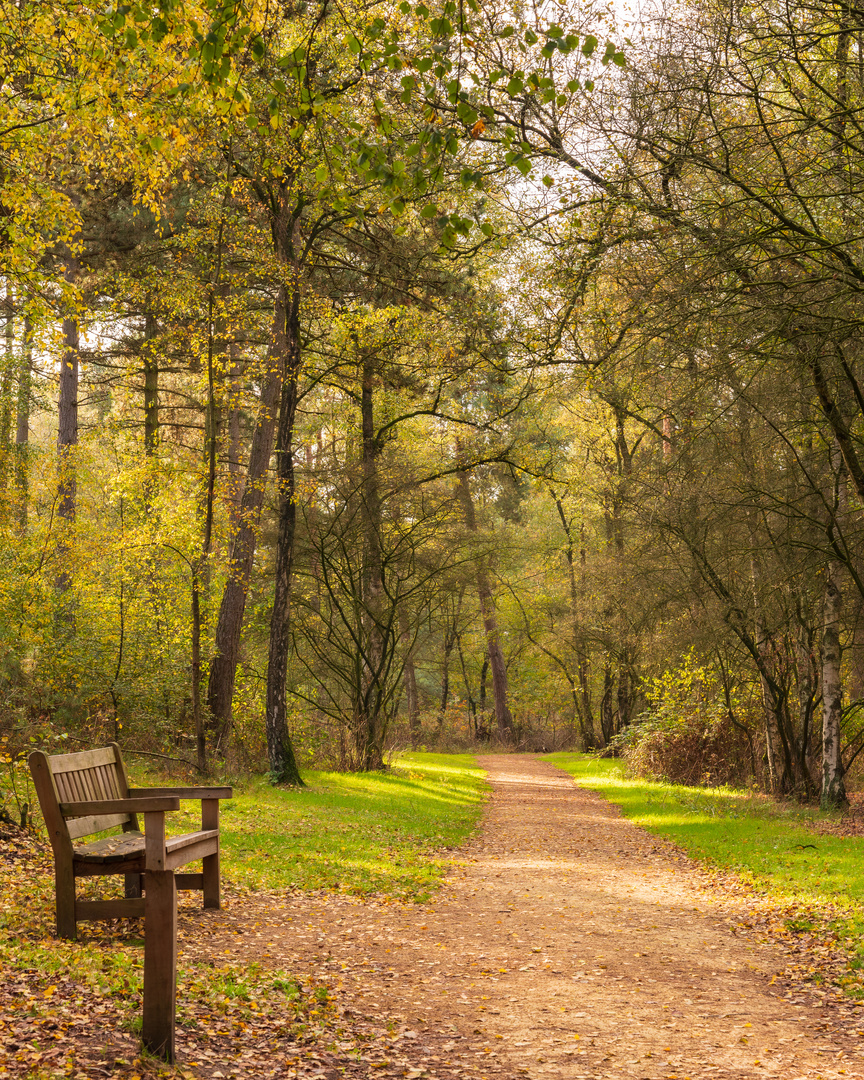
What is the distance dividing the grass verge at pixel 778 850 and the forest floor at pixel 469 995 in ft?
0.86

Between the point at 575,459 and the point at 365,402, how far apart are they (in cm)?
1287

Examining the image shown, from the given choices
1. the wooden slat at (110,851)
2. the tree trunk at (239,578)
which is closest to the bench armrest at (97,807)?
the wooden slat at (110,851)

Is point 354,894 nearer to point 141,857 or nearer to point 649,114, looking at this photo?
point 141,857

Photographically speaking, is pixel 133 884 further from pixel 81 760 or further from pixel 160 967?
pixel 160 967

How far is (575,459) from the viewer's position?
29484mm

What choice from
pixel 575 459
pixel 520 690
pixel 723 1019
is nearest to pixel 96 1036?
pixel 723 1019

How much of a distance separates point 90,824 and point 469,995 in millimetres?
2534

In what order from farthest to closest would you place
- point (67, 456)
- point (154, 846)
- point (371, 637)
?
1. point (371, 637)
2. point (67, 456)
3. point (154, 846)

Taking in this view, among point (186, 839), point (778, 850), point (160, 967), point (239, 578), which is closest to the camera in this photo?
point (160, 967)

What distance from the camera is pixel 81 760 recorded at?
5547 millimetres

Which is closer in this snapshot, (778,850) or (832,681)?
(778,850)

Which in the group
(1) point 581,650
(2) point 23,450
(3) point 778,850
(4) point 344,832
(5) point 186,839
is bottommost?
(3) point 778,850

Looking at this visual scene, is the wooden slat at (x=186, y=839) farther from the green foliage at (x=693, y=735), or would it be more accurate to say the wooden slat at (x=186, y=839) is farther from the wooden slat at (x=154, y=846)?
the green foliage at (x=693, y=735)

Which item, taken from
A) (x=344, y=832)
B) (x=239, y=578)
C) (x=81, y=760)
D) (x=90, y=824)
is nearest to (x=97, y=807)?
(x=90, y=824)
